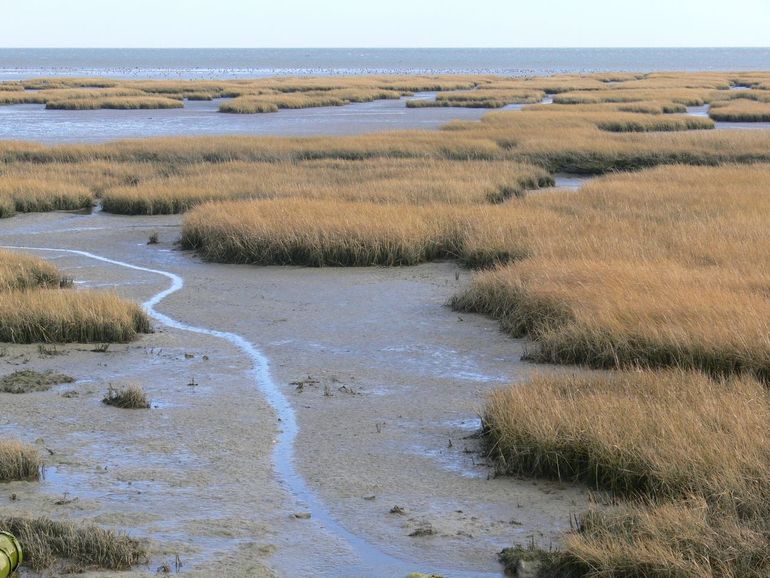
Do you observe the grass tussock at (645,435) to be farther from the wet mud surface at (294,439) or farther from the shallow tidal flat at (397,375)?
the wet mud surface at (294,439)

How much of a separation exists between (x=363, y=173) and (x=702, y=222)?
10783 mm

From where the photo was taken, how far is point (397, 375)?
37.1 feet

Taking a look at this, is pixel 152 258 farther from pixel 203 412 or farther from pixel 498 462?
pixel 498 462

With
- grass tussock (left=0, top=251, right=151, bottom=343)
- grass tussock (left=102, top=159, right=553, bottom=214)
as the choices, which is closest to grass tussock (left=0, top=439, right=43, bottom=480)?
grass tussock (left=0, top=251, right=151, bottom=343)

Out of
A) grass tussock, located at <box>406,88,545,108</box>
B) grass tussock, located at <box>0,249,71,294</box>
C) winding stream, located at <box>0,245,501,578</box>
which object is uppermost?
grass tussock, located at <box>406,88,545,108</box>

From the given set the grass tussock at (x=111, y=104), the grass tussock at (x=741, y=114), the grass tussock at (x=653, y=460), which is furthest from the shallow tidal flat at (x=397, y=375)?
the grass tussock at (x=111, y=104)

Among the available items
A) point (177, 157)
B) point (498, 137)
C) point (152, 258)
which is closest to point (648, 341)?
point (152, 258)

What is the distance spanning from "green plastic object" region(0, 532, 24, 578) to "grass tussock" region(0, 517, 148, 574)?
12 cm

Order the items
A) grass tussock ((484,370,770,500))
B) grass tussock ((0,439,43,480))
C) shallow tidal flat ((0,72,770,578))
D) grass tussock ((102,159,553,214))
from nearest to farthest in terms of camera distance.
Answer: shallow tidal flat ((0,72,770,578))
grass tussock ((484,370,770,500))
grass tussock ((0,439,43,480))
grass tussock ((102,159,553,214))

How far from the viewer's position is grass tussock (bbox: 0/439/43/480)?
8.12 m

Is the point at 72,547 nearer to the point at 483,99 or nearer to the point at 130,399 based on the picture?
the point at 130,399

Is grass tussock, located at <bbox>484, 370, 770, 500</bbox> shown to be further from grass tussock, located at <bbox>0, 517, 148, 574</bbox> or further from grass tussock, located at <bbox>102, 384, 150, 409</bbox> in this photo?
grass tussock, located at <bbox>102, 384, 150, 409</bbox>

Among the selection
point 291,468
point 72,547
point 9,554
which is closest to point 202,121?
point 291,468

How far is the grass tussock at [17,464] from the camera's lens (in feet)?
26.6
